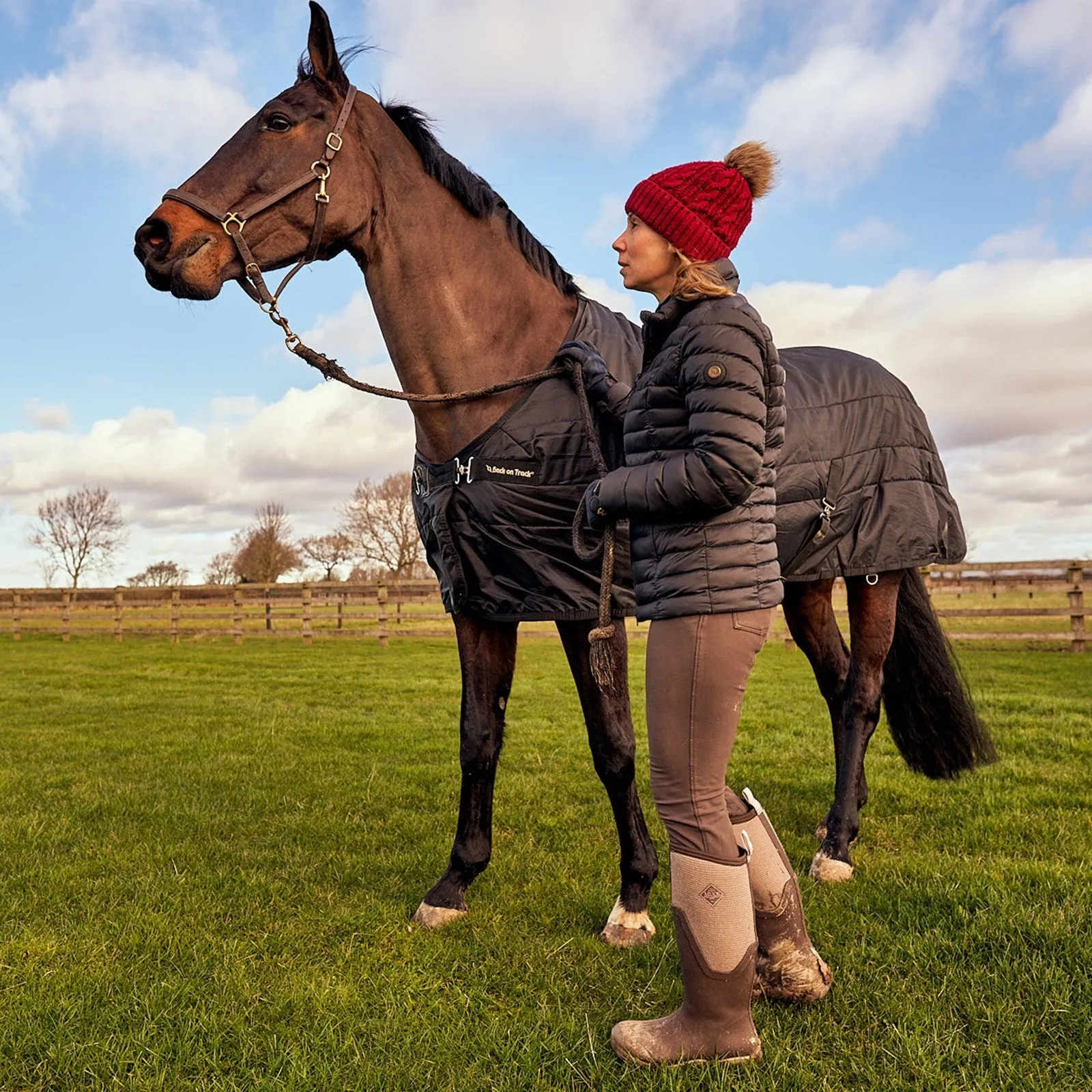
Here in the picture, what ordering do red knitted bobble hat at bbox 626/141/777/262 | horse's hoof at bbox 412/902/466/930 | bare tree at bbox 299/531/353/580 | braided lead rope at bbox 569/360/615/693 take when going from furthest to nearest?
1. bare tree at bbox 299/531/353/580
2. horse's hoof at bbox 412/902/466/930
3. braided lead rope at bbox 569/360/615/693
4. red knitted bobble hat at bbox 626/141/777/262

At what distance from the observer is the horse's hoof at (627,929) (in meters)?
2.86

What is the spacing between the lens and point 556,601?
297 cm

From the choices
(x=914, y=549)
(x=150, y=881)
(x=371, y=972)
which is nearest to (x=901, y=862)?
(x=914, y=549)

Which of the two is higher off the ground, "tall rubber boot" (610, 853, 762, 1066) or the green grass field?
"tall rubber boot" (610, 853, 762, 1066)

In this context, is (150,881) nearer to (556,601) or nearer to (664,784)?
(556,601)

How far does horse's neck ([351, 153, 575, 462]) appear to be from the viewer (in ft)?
10.2

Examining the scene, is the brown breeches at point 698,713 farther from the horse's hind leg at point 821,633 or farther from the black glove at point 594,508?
the horse's hind leg at point 821,633

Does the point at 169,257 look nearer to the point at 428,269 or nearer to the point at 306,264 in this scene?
the point at 306,264

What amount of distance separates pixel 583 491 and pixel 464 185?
49.2 inches

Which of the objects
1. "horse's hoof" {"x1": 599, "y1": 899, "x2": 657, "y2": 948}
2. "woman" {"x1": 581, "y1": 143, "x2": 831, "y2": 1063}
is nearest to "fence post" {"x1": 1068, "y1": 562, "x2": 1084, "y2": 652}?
"horse's hoof" {"x1": 599, "y1": 899, "x2": 657, "y2": 948}

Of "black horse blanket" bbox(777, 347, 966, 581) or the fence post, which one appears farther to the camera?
the fence post

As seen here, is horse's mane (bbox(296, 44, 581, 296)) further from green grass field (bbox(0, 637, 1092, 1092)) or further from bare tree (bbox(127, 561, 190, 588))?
bare tree (bbox(127, 561, 190, 588))

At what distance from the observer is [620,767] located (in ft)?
10.1

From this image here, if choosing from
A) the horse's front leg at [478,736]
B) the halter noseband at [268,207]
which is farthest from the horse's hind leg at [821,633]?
the halter noseband at [268,207]
